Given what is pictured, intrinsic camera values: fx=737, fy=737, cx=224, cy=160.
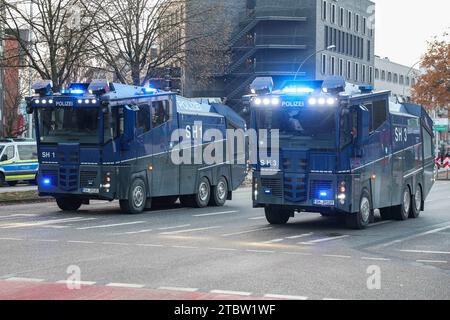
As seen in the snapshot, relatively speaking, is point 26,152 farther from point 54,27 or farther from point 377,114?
point 377,114

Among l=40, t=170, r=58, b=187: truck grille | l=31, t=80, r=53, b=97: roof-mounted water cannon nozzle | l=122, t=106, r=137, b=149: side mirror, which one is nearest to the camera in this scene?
l=122, t=106, r=137, b=149: side mirror

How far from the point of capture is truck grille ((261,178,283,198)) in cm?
1656

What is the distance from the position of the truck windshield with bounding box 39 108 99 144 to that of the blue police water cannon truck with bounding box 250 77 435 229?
A: 4.79m

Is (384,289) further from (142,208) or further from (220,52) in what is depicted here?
(220,52)

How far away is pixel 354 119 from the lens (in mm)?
16156

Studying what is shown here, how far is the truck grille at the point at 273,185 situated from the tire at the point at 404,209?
4.67 m

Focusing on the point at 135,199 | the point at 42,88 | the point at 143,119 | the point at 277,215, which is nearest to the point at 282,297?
the point at 277,215

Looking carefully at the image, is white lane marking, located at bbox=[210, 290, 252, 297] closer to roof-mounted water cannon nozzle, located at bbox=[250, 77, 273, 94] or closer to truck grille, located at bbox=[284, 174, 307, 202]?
truck grille, located at bbox=[284, 174, 307, 202]

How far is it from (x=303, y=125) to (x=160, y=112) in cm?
607

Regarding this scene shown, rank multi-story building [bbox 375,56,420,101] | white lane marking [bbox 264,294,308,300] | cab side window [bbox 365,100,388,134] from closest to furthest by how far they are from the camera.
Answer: white lane marking [bbox 264,294,308,300], cab side window [bbox 365,100,388,134], multi-story building [bbox 375,56,420,101]

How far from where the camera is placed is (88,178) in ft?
64.2

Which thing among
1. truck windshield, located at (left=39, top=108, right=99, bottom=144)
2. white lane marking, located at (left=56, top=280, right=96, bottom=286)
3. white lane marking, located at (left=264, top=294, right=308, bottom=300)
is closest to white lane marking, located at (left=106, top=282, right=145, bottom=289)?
white lane marking, located at (left=56, top=280, right=96, bottom=286)
